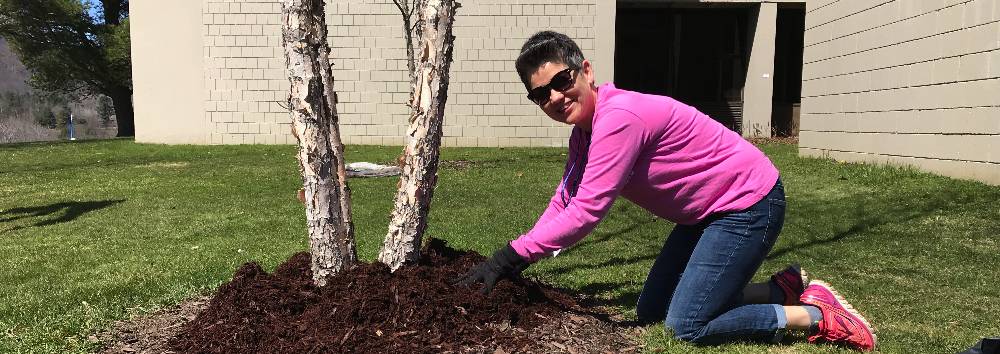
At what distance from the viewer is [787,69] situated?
1930 centimetres

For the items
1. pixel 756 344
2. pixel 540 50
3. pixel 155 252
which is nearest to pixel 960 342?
pixel 756 344

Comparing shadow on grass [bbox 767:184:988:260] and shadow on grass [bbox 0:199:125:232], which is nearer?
shadow on grass [bbox 767:184:988:260]

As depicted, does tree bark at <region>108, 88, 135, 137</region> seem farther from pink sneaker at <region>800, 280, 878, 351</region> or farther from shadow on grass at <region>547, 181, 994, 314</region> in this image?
pink sneaker at <region>800, 280, 878, 351</region>

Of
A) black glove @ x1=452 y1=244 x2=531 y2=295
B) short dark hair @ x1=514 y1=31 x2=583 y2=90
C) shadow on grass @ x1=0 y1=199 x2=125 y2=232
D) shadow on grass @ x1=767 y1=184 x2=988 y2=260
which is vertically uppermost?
short dark hair @ x1=514 y1=31 x2=583 y2=90

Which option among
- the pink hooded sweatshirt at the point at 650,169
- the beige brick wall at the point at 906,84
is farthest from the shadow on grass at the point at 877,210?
the pink hooded sweatshirt at the point at 650,169

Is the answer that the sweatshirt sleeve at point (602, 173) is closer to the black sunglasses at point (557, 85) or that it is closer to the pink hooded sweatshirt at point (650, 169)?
the pink hooded sweatshirt at point (650, 169)

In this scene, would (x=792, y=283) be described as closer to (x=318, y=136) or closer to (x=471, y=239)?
(x=318, y=136)

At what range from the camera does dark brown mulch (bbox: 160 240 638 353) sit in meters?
2.97

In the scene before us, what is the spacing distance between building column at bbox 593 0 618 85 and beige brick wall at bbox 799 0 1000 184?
4.31 metres

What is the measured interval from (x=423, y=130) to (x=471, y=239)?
2912 millimetres

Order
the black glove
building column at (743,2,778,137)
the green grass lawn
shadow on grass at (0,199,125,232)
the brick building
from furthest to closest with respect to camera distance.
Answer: building column at (743,2,778,137) → the brick building → shadow on grass at (0,199,125,232) → the green grass lawn → the black glove

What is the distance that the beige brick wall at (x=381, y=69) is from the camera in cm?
1535

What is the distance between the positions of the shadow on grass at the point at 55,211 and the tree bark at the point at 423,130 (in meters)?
5.82

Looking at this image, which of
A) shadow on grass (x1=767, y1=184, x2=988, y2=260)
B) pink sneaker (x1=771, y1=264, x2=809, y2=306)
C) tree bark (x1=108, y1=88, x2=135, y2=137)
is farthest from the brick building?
tree bark (x1=108, y1=88, x2=135, y2=137)
